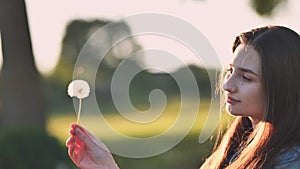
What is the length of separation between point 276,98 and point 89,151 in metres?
0.63

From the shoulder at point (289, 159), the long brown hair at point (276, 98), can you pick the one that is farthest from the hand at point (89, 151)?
the shoulder at point (289, 159)

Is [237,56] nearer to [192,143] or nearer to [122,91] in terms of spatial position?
[122,91]

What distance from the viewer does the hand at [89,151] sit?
8.72 ft

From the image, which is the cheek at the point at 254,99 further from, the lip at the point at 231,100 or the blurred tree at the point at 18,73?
the blurred tree at the point at 18,73

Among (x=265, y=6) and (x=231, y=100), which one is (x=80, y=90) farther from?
(x=265, y=6)

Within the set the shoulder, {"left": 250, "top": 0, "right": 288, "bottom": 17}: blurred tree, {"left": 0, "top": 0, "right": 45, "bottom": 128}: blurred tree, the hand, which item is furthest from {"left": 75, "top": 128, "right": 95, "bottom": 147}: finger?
{"left": 250, "top": 0, "right": 288, "bottom": 17}: blurred tree

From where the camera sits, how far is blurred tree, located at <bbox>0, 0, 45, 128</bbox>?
27.9 feet

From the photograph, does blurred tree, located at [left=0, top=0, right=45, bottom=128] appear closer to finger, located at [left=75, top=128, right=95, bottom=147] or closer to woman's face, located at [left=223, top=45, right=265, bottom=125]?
finger, located at [left=75, top=128, right=95, bottom=147]

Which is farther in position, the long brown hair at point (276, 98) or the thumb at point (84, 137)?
the thumb at point (84, 137)

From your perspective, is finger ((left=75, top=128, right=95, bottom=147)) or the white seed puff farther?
the white seed puff

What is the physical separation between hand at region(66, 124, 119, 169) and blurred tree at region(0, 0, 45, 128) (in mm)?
5828

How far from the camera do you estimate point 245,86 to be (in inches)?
100

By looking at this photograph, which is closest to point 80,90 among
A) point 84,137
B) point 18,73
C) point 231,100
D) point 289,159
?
point 84,137

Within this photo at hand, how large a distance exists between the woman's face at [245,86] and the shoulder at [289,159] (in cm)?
16
